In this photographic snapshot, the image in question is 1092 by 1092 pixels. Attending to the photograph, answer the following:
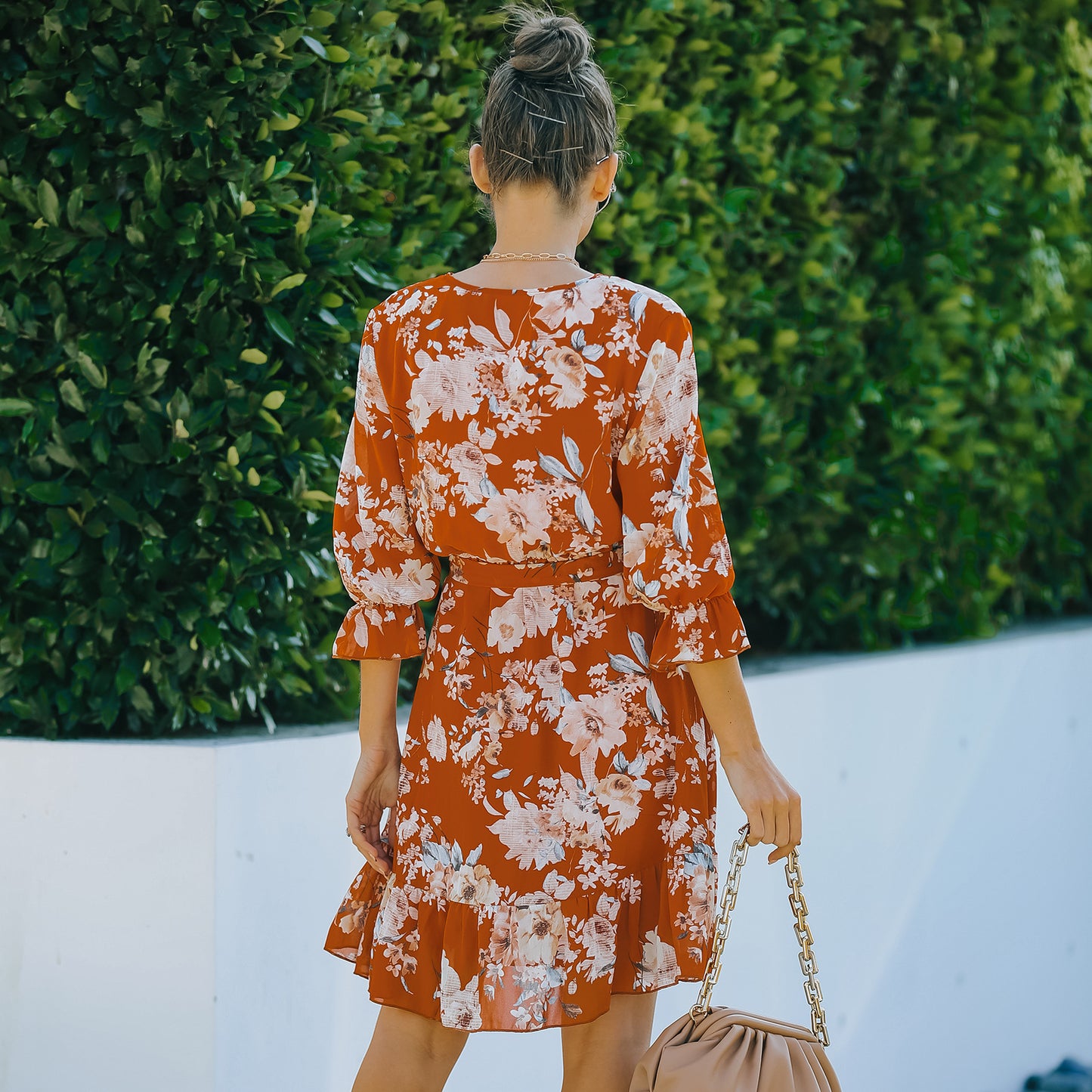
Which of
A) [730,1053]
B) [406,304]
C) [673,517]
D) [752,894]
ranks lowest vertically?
[752,894]

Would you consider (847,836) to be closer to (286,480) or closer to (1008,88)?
(286,480)

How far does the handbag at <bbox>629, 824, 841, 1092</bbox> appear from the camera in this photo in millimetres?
1922

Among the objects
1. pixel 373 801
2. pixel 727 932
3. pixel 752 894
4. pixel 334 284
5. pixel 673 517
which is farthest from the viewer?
pixel 752 894

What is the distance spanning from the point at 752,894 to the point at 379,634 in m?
2.03

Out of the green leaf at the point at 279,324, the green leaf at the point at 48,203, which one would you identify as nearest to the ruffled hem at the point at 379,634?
the green leaf at the point at 279,324

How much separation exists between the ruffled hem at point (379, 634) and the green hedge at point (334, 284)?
0.86 meters

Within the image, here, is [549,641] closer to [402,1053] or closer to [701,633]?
[701,633]

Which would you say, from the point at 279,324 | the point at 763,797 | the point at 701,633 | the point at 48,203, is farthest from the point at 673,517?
the point at 48,203

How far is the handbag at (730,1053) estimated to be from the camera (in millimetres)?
1922

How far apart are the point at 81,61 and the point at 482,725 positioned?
173cm

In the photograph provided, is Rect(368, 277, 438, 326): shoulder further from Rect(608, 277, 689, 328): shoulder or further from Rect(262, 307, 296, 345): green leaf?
Rect(262, 307, 296, 345): green leaf

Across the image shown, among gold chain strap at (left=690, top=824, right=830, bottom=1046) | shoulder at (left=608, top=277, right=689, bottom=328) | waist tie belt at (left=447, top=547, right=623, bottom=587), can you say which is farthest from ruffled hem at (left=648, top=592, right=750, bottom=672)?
shoulder at (left=608, top=277, right=689, bottom=328)

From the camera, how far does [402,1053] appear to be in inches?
83.0

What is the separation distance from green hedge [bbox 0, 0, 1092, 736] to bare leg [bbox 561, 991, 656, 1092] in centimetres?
125
